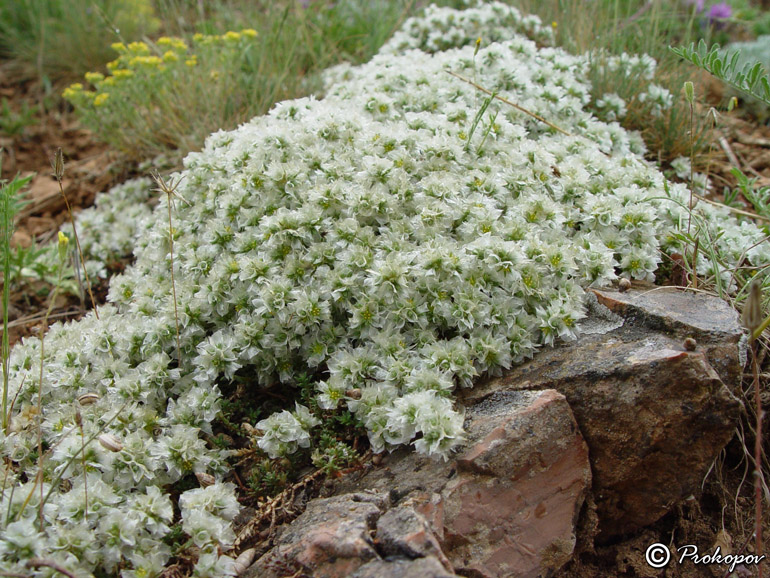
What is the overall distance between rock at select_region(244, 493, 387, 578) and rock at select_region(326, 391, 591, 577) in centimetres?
10

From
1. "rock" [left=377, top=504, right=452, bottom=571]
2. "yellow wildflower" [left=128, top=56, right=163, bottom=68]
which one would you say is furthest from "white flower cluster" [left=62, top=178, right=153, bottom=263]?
"rock" [left=377, top=504, right=452, bottom=571]

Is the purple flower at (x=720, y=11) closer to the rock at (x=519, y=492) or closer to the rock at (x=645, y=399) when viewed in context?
the rock at (x=645, y=399)

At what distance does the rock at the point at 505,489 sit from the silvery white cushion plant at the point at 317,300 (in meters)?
0.14

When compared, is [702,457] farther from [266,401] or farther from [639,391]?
[266,401]

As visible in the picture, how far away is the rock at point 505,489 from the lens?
7.79ft

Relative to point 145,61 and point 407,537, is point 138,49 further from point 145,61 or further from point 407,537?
point 407,537

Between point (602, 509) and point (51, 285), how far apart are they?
13.3 ft

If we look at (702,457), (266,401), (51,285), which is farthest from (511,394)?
(51,285)

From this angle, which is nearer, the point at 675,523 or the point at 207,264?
the point at 675,523

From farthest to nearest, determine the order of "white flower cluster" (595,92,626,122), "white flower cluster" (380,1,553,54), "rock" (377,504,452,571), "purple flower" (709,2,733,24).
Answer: "purple flower" (709,2,733,24) → "white flower cluster" (380,1,553,54) → "white flower cluster" (595,92,626,122) → "rock" (377,504,452,571)

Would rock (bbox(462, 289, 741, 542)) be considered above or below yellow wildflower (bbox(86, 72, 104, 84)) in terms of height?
below

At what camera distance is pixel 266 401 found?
123 inches

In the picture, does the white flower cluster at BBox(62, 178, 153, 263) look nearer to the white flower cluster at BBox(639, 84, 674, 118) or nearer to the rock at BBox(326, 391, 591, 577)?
the rock at BBox(326, 391, 591, 577)

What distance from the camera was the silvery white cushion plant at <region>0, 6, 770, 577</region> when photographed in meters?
2.50
